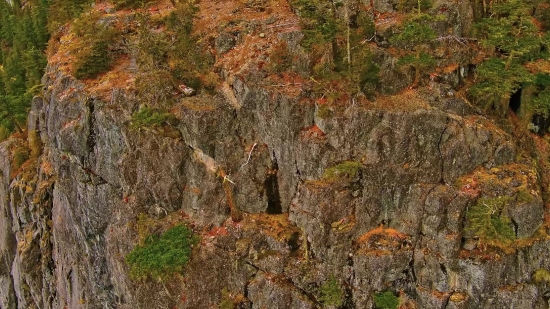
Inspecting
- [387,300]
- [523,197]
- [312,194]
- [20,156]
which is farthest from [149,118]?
[523,197]

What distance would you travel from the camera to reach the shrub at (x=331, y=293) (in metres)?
20.8

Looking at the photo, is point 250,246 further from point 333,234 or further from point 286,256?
point 333,234

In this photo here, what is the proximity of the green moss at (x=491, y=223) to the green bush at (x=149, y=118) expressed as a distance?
1411 cm

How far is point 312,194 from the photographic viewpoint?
21.0 metres

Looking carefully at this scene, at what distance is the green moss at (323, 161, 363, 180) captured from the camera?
20844mm

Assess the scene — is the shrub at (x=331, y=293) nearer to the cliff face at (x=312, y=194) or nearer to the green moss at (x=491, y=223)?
the cliff face at (x=312, y=194)

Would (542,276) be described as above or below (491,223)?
below

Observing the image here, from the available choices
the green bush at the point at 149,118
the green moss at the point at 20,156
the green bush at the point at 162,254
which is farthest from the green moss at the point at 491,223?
the green moss at the point at 20,156

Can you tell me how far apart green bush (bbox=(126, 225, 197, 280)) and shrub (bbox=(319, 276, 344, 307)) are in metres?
6.15

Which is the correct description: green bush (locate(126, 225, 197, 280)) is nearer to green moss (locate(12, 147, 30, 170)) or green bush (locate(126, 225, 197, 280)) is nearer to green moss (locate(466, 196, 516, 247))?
green moss (locate(466, 196, 516, 247))

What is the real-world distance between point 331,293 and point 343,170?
5.35 metres

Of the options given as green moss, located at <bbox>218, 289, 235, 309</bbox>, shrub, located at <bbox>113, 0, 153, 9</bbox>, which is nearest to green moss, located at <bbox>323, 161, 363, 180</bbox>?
green moss, located at <bbox>218, 289, 235, 309</bbox>

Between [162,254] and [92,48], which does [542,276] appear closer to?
[162,254]

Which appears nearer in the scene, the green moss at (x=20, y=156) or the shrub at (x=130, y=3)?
the shrub at (x=130, y=3)
